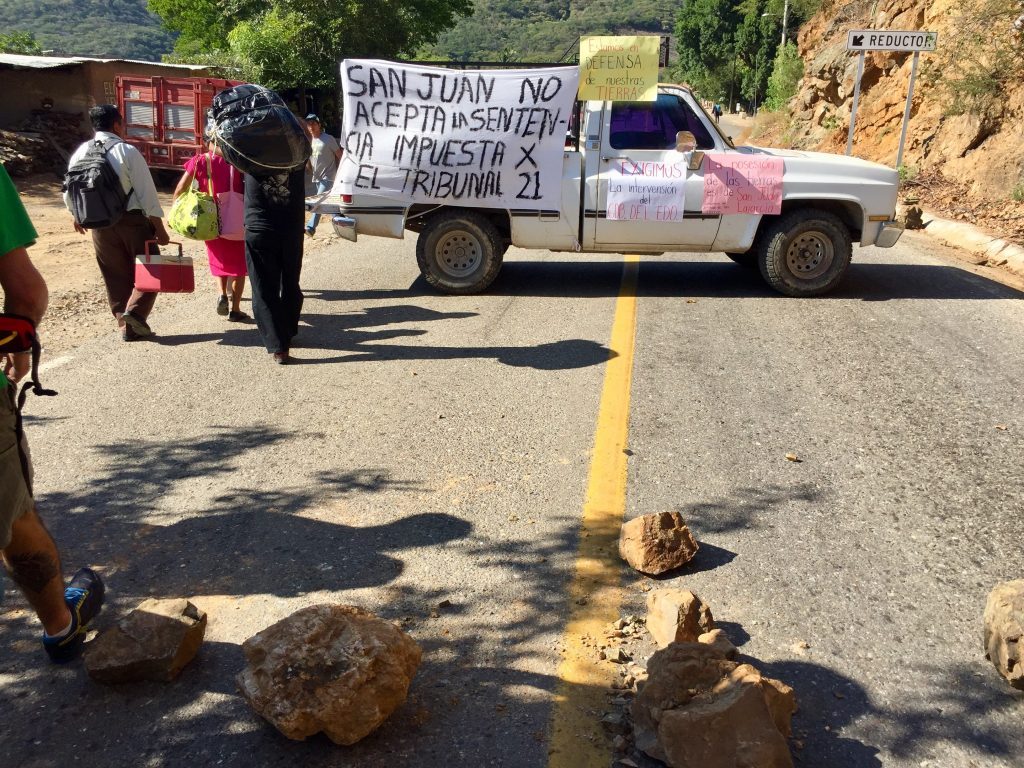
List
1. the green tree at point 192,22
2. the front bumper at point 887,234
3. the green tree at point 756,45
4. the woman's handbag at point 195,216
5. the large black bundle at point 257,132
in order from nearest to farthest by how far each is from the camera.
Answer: the large black bundle at point 257,132 < the woman's handbag at point 195,216 < the front bumper at point 887,234 < the green tree at point 192,22 < the green tree at point 756,45

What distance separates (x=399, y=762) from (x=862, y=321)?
20.7 feet

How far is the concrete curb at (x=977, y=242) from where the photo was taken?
11.0 m

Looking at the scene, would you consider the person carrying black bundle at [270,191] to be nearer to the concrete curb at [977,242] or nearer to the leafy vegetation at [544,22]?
the concrete curb at [977,242]

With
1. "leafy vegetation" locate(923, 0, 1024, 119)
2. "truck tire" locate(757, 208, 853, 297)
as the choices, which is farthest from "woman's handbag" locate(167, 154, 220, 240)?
"leafy vegetation" locate(923, 0, 1024, 119)

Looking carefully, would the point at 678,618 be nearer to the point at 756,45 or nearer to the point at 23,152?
the point at 23,152

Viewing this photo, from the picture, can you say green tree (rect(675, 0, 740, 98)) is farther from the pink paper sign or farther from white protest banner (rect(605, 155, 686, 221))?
white protest banner (rect(605, 155, 686, 221))

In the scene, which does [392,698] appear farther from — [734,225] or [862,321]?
[734,225]

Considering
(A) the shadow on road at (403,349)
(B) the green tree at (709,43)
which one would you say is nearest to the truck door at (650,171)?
(A) the shadow on road at (403,349)

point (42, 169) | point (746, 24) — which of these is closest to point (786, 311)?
point (42, 169)

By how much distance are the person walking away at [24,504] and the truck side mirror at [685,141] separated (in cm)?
623

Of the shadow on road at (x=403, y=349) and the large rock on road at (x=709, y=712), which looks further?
the shadow on road at (x=403, y=349)

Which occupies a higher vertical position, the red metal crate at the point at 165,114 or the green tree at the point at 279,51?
the green tree at the point at 279,51

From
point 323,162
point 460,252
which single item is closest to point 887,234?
point 460,252

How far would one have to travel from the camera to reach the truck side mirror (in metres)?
8.08
